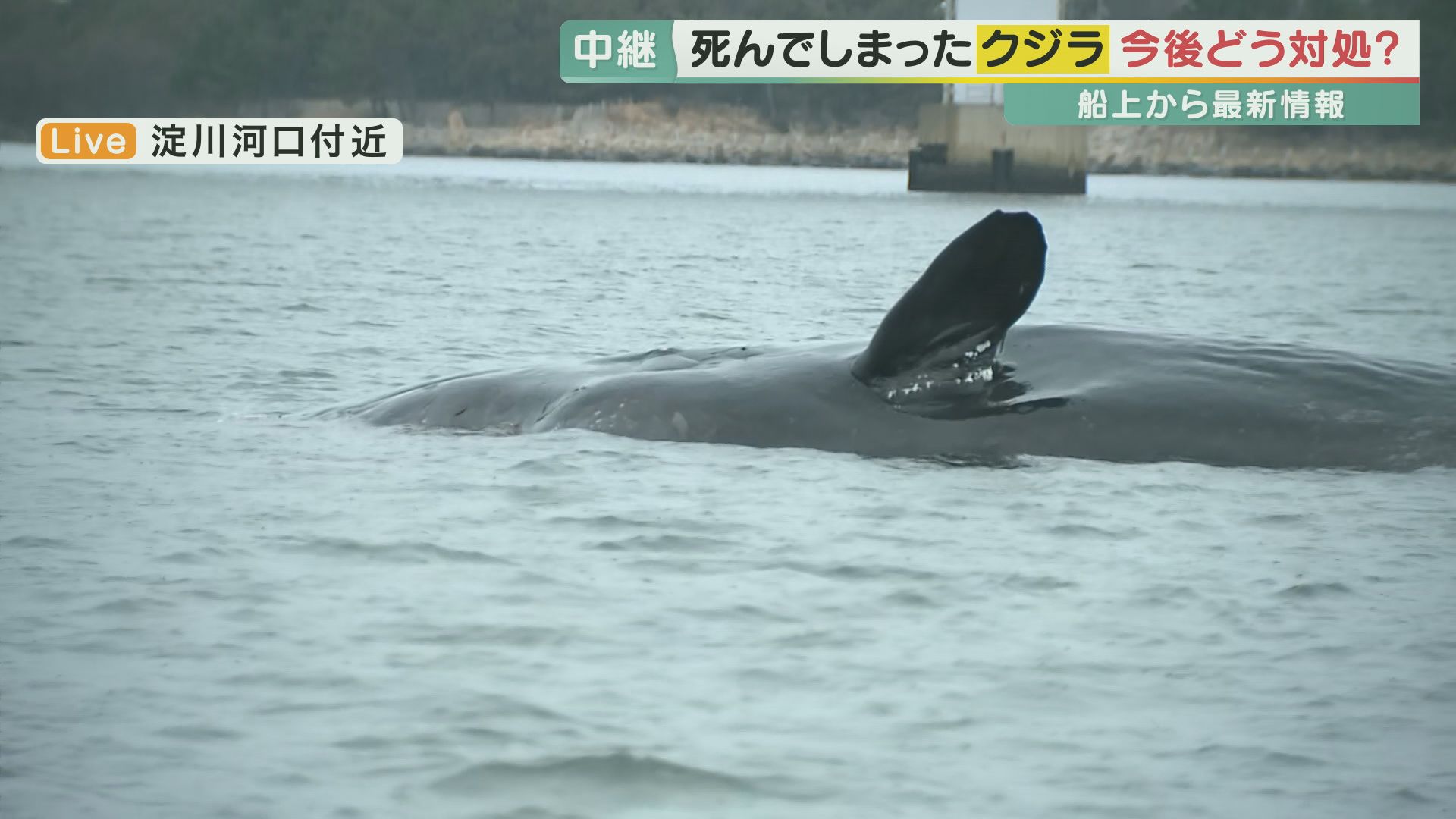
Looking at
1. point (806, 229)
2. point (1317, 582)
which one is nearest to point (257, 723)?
point (1317, 582)

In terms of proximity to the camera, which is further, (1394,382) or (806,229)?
(806,229)

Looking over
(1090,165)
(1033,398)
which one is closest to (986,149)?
(1090,165)

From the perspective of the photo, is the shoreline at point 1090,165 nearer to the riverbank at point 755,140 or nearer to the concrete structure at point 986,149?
the riverbank at point 755,140

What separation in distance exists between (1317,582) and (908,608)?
1908 millimetres

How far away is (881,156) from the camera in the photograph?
139750 mm

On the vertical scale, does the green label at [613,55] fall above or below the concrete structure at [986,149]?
above

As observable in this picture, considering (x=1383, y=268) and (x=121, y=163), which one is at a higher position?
(x=121, y=163)

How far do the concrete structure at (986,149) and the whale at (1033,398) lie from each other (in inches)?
3022

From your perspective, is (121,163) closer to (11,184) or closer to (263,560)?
(11,184)

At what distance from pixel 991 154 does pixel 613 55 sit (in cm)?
4907

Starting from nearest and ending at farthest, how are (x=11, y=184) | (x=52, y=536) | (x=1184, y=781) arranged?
(x=1184, y=781) → (x=52, y=536) → (x=11, y=184)

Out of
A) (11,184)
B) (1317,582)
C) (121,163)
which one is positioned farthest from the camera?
(121,163)

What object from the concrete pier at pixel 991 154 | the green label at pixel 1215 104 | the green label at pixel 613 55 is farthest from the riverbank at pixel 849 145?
the concrete pier at pixel 991 154

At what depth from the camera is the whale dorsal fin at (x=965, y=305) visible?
9.67 meters
